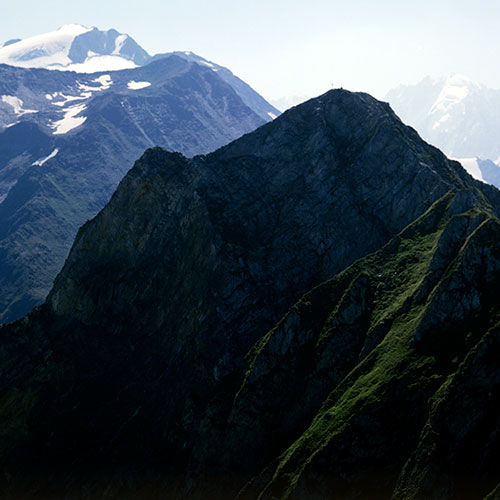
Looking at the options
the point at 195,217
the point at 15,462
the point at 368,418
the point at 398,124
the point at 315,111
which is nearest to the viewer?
the point at 368,418

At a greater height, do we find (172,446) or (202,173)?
(202,173)

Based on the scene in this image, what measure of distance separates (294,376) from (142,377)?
102 ft

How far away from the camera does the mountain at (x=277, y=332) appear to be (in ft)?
206

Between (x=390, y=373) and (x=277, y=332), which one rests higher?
(x=277, y=332)

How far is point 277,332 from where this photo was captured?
8244cm

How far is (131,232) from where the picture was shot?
111938 millimetres

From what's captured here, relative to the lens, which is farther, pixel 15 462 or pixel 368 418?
pixel 15 462

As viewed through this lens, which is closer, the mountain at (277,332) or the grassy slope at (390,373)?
the grassy slope at (390,373)

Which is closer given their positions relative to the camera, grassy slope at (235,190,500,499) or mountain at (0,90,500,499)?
grassy slope at (235,190,500,499)

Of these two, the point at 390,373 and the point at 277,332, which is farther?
the point at 277,332

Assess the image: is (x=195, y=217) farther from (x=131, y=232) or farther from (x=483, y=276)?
(x=483, y=276)

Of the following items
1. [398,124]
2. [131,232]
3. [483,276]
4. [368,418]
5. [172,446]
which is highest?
[131,232]

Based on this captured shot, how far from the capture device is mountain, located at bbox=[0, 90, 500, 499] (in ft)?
206

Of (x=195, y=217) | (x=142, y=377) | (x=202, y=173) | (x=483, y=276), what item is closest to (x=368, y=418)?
(x=483, y=276)
